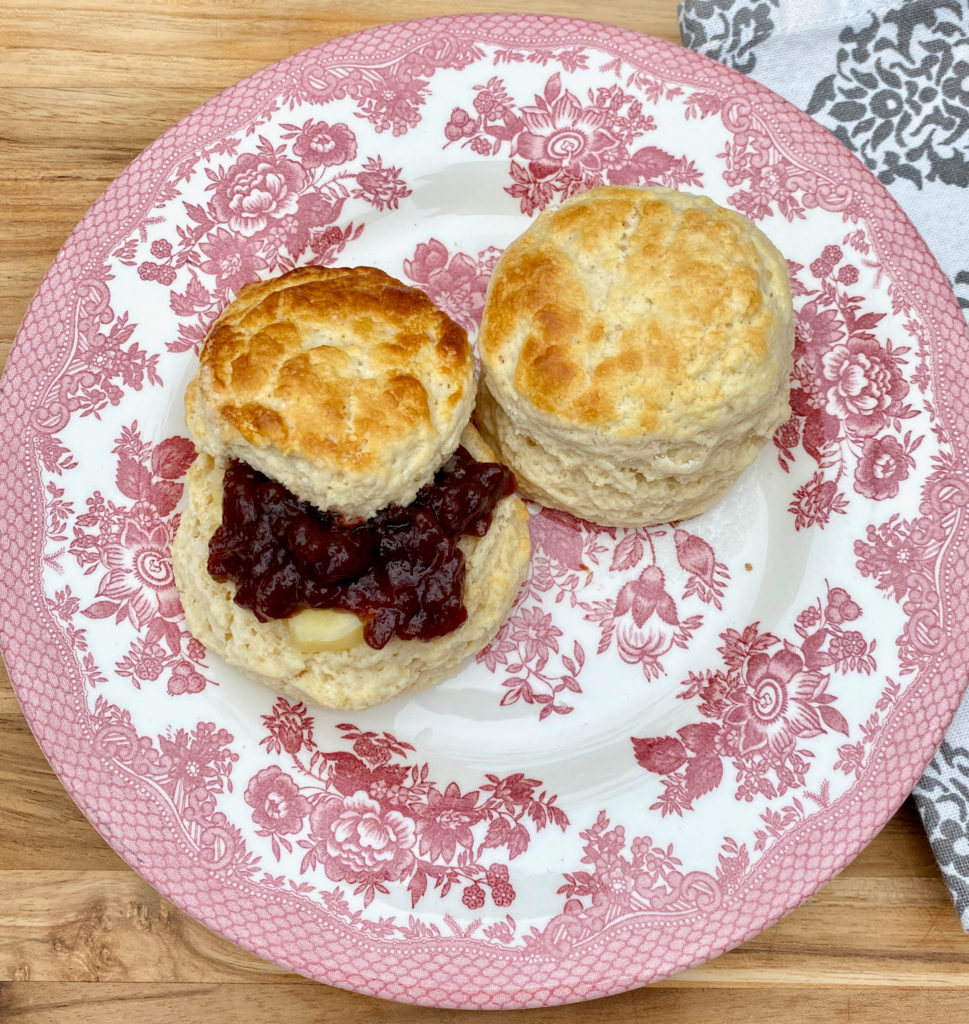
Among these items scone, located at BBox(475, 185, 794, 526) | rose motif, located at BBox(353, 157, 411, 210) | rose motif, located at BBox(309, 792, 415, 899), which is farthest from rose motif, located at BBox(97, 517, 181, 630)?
rose motif, located at BBox(353, 157, 411, 210)

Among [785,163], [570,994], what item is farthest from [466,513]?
[785,163]

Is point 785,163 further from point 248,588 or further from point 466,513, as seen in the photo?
point 248,588

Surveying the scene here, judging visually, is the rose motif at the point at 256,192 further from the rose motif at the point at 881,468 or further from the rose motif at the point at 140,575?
the rose motif at the point at 881,468

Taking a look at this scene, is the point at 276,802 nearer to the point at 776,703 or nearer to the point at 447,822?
the point at 447,822

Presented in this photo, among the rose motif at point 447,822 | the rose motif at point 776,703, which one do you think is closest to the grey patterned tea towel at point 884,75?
the rose motif at point 776,703

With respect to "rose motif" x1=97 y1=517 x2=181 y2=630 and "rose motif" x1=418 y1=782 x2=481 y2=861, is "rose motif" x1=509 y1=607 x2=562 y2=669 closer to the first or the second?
"rose motif" x1=418 y1=782 x2=481 y2=861

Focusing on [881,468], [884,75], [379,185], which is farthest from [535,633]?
[884,75]
